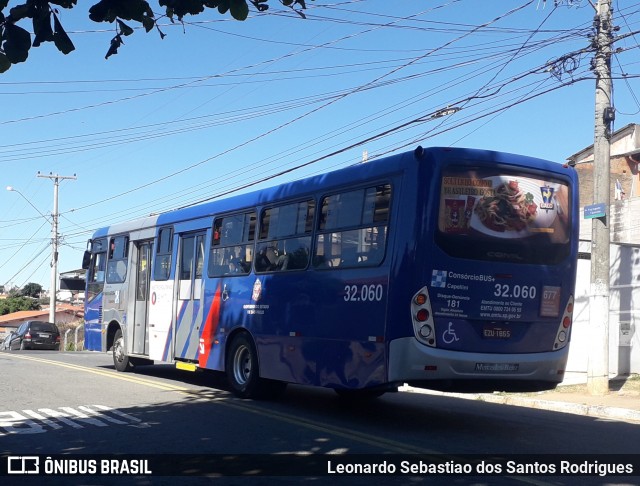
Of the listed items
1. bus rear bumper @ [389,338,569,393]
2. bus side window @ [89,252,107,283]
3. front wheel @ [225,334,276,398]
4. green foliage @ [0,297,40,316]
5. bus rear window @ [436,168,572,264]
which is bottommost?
green foliage @ [0,297,40,316]

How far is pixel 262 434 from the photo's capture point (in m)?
8.77

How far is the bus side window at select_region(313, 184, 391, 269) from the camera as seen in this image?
9445 mm

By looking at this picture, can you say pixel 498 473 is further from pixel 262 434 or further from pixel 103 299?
pixel 103 299

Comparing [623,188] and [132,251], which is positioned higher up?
[623,188]

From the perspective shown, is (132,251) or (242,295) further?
(132,251)

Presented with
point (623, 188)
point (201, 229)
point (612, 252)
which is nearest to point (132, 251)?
point (201, 229)

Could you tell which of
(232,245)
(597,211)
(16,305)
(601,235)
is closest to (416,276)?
(232,245)

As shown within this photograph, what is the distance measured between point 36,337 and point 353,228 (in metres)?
29.2

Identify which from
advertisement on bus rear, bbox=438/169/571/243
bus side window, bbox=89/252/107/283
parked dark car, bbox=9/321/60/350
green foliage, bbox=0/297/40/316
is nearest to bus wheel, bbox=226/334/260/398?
advertisement on bus rear, bbox=438/169/571/243

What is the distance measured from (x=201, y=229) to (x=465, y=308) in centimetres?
624

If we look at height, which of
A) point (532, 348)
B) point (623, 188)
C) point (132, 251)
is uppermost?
point (623, 188)

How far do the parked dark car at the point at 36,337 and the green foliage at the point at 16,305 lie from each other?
163 ft

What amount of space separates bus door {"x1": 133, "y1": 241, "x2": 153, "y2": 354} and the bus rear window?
833cm

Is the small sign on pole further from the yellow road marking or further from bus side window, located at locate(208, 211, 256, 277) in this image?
the yellow road marking
